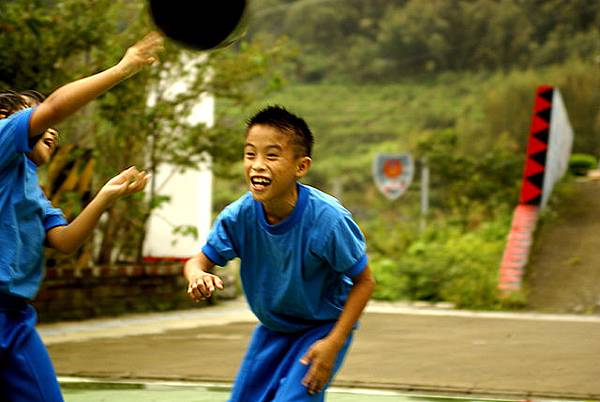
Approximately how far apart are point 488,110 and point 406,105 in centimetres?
1587

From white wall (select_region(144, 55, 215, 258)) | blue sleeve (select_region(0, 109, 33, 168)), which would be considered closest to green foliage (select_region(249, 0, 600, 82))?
white wall (select_region(144, 55, 215, 258))

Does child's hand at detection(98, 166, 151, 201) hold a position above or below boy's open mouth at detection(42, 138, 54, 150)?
below

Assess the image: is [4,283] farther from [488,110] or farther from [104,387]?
[488,110]

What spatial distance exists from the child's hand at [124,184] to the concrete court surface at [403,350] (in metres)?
3.74

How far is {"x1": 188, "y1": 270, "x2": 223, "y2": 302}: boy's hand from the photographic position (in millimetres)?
4059

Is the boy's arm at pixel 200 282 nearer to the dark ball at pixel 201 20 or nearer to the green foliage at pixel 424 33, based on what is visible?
the dark ball at pixel 201 20

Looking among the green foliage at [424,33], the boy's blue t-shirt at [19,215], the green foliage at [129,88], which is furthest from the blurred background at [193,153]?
the green foliage at [424,33]

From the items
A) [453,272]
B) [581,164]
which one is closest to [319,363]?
[453,272]

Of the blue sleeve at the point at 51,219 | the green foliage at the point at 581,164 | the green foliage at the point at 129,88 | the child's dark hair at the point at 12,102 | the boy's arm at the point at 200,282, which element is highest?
the child's dark hair at the point at 12,102

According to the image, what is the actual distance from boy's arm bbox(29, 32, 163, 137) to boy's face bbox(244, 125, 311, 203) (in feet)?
2.35

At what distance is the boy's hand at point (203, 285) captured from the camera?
4059 millimetres

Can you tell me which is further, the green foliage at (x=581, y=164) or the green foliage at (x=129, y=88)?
the green foliage at (x=581, y=164)

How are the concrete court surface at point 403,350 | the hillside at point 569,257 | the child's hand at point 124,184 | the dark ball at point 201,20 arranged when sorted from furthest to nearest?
the hillside at point 569,257
the concrete court surface at point 403,350
the child's hand at point 124,184
the dark ball at point 201,20

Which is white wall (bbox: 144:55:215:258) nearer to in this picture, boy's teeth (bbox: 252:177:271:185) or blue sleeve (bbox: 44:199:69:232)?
blue sleeve (bbox: 44:199:69:232)
